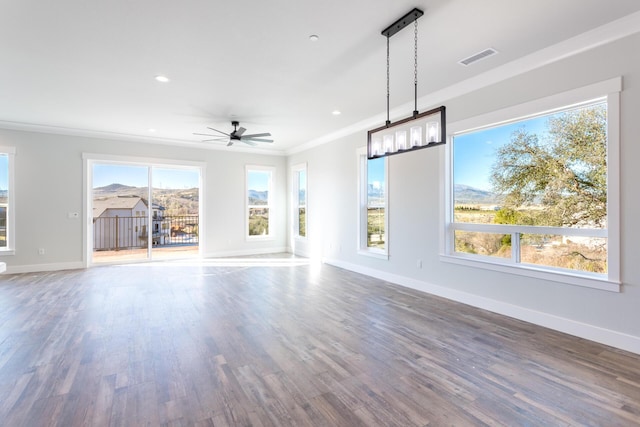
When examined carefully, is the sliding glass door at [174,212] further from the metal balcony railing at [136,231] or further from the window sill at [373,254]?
the window sill at [373,254]

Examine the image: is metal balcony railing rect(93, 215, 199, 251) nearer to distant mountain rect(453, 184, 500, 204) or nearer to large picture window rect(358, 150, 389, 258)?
large picture window rect(358, 150, 389, 258)

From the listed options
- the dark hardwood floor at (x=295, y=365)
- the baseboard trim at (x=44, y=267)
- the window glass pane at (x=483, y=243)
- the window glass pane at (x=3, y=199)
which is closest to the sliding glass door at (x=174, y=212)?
the baseboard trim at (x=44, y=267)

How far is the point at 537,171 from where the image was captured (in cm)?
365

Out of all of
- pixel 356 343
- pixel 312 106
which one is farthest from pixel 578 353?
pixel 312 106

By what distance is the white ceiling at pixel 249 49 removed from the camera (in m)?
2.61

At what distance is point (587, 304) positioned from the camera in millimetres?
3102

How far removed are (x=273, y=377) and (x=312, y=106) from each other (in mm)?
4028

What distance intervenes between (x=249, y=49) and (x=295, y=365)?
121 inches

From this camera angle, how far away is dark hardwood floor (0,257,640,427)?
6.52ft

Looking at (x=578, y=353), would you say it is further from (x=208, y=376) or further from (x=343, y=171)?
(x=343, y=171)

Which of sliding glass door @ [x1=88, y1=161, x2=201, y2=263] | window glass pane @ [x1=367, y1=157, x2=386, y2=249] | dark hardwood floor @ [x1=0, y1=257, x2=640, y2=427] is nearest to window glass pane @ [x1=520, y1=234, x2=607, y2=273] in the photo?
dark hardwood floor @ [x1=0, y1=257, x2=640, y2=427]

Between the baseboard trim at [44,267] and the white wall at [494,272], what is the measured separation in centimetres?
551

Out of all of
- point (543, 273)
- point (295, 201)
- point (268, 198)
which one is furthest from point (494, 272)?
point (268, 198)

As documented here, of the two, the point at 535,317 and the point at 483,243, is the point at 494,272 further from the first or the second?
the point at 535,317
